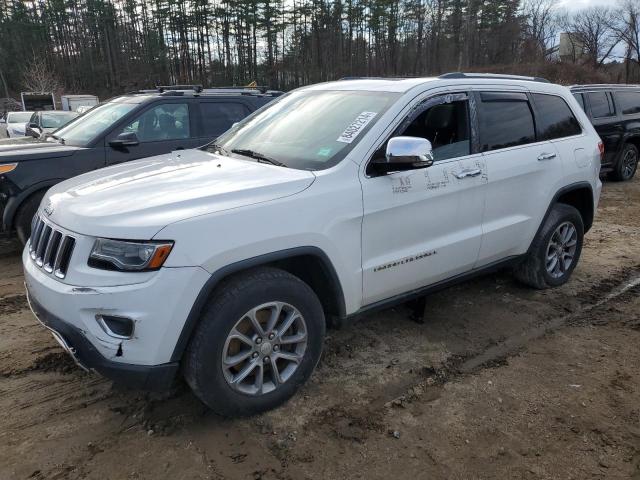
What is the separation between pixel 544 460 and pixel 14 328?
3.83 meters

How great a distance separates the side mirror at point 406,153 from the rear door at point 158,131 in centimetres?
403

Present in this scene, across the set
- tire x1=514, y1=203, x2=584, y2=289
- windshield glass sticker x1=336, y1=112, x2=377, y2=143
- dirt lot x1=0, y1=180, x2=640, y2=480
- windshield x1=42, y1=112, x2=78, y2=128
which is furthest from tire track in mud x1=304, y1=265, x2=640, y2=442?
windshield x1=42, y1=112, x2=78, y2=128

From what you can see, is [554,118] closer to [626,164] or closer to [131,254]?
[131,254]

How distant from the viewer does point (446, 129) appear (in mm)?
3641

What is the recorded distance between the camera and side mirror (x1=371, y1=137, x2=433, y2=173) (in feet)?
9.51

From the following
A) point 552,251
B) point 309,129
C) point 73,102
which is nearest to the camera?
point 309,129

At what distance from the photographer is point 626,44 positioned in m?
51.4

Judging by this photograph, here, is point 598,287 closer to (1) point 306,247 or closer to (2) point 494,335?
(2) point 494,335

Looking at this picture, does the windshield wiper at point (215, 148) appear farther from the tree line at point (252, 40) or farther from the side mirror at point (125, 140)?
the tree line at point (252, 40)

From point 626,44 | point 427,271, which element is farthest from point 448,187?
point 626,44

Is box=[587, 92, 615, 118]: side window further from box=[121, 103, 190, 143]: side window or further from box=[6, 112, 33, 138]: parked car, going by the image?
box=[6, 112, 33, 138]: parked car

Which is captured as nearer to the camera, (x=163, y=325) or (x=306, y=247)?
(x=163, y=325)

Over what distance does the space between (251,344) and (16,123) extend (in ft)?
68.4

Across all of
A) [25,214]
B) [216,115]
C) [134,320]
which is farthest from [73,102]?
[134,320]
